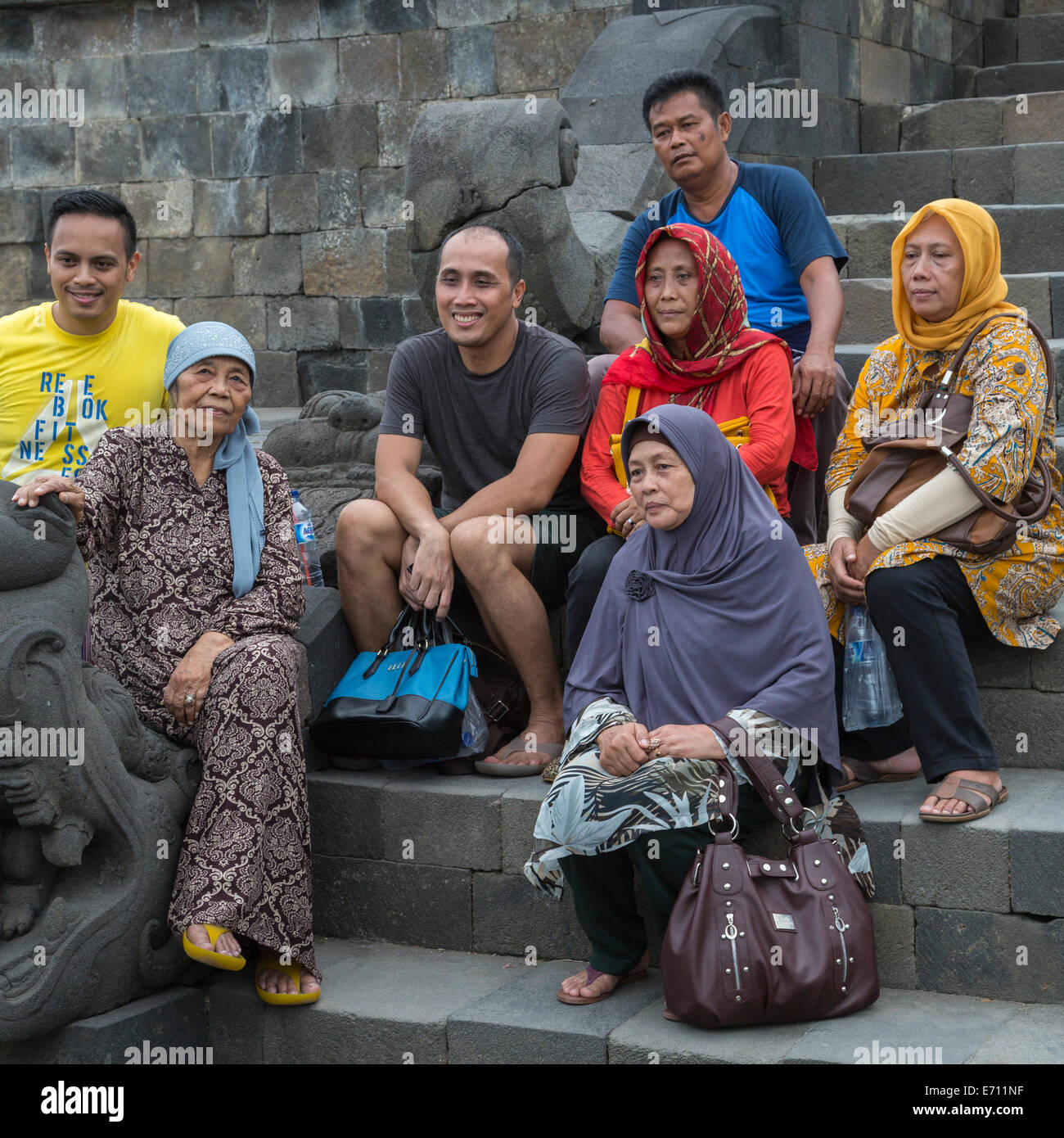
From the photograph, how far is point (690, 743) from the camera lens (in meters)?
3.61

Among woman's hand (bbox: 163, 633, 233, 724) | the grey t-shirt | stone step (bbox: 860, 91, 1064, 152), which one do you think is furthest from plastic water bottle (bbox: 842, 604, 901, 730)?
stone step (bbox: 860, 91, 1064, 152)

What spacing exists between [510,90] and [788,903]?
24.6 feet

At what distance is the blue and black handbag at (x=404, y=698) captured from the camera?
451 cm

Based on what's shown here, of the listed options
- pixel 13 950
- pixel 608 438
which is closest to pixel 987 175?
pixel 608 438

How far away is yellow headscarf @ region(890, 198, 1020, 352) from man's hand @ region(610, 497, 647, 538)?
0.92m

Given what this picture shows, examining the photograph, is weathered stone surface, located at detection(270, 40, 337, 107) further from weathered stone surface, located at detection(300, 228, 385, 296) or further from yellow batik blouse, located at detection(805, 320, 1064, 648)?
yellow batik blouse, located at detection(805, 320, 1064, 648)

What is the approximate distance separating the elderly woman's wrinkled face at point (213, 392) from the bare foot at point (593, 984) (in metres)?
1.83

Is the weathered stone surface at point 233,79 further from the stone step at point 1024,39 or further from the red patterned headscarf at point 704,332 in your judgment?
the red patterned headscarf at point 704,332

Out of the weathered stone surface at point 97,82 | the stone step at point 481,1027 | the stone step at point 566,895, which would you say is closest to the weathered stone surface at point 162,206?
the weathered stone surface at point 97,82

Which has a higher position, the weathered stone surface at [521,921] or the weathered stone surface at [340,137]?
the weathered stone surface at [340,137]

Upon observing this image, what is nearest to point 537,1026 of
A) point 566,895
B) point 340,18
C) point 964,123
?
point 566,895

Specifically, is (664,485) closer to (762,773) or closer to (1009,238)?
(762,773)

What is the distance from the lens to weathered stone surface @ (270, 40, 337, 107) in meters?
10.4

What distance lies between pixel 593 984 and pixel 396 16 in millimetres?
7970
